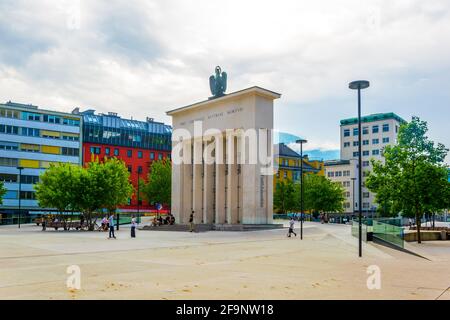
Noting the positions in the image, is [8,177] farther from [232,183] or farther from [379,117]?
[379,117]

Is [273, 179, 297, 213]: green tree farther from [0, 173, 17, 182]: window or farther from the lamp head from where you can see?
the lamp head

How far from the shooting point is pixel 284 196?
8588cm

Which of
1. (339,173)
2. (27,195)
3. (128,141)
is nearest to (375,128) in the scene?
(339,173)

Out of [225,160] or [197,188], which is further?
[197,188]

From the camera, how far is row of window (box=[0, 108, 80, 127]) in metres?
79.4

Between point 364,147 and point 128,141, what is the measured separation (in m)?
59.9

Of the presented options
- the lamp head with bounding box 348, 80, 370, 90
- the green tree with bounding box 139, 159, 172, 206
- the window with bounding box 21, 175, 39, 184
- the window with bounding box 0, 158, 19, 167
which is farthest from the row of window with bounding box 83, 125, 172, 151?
the lamp head with bounding box 348, 80, 370, 90

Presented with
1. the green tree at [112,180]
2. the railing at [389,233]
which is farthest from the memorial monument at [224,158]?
the railing at [389,233]

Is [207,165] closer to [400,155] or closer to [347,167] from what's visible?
[400,155]

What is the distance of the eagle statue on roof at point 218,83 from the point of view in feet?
174

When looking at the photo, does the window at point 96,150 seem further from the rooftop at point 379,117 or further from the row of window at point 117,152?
the rooftop at point 379,117

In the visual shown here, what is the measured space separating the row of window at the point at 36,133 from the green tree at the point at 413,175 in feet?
215

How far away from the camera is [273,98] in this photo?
47.8 meters

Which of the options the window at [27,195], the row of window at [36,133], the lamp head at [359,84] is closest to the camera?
the lamp head at [359,84]
